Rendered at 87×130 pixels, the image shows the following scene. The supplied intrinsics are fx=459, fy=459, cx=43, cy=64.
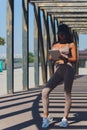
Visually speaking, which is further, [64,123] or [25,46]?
[25,46]

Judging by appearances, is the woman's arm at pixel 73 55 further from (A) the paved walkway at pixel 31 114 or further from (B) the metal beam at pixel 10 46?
(B) the metal beam at pixel 10 46

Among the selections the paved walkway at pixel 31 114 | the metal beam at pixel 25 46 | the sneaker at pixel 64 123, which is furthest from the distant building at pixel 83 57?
the sneaker at pixel 64 123

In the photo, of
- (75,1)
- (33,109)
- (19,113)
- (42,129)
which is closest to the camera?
(42,129)

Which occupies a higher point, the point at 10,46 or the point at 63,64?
the point at 10,46

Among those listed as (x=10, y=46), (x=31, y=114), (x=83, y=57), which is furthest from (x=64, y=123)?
(x=83, y=57)

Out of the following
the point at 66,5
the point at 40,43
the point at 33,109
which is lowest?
the point at 33,109

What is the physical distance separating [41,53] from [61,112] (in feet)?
37.0

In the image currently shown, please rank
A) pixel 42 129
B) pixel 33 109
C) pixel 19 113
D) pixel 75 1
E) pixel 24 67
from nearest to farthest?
pixel 42 129 → pixel 19 113 → pixel 33 109 → pixel 24 67 → pixel 75 1

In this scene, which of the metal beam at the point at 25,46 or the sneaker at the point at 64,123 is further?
the metal beam at the point at 25,46

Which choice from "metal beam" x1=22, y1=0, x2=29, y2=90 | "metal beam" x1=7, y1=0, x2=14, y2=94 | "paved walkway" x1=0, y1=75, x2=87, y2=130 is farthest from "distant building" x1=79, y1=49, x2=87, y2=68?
"paved walkway" x1=0, y1=75, x2=87, y2=130

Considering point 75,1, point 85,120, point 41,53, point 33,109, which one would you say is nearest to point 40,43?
point 41,53

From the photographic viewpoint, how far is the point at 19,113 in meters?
9.39

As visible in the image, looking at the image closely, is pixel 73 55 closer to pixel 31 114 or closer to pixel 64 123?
pixel 64 123

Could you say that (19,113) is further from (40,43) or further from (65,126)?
(40,43)
